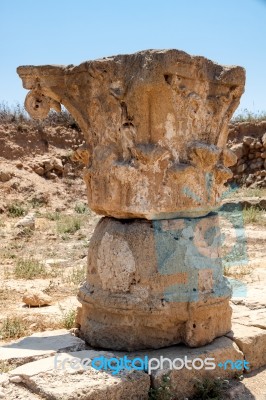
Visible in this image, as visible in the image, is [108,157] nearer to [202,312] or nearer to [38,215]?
[202,312]

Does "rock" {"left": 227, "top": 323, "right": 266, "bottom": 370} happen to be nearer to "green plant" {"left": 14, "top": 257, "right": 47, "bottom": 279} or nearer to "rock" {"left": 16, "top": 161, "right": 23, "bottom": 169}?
"green plant" {"left": 14, "top": 257, "right": 47, "bottom": 279}

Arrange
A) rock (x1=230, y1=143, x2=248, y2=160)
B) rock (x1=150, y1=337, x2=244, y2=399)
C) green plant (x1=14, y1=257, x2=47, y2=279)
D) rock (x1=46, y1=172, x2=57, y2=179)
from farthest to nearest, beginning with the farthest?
rock (x1=230, y1=143, x2=248, y2=160), rock (x1=46, y1=172, x2=57, y2=179), green plant (x1=14, y1=257, x2=47, y2=279), rock (x1=150, y1=337, x2=244, y2=399)

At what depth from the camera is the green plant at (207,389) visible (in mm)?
3187

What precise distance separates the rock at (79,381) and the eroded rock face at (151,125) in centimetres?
105

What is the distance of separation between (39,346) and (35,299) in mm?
2046

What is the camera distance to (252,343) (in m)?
3.68

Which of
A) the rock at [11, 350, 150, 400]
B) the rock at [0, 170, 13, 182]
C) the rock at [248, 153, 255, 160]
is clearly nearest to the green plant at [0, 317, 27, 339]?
the rock at [11, 350, 150, 400]

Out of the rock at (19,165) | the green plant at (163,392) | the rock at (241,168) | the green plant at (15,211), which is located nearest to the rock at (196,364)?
the green plant at (163,392)

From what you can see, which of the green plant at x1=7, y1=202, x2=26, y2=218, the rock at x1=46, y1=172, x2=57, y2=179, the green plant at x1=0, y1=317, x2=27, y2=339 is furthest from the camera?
the rock at x1=46, y1=172, x2=57, y2=179

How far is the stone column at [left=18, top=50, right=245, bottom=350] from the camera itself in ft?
10.9

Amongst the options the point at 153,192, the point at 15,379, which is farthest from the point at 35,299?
the point at 153,192

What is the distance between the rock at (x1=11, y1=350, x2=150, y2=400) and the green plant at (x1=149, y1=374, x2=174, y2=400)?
0.13ft

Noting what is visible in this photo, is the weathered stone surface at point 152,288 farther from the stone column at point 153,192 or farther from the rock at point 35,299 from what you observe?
the rock at point 35,299

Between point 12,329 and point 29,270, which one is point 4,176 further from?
point 12,329
